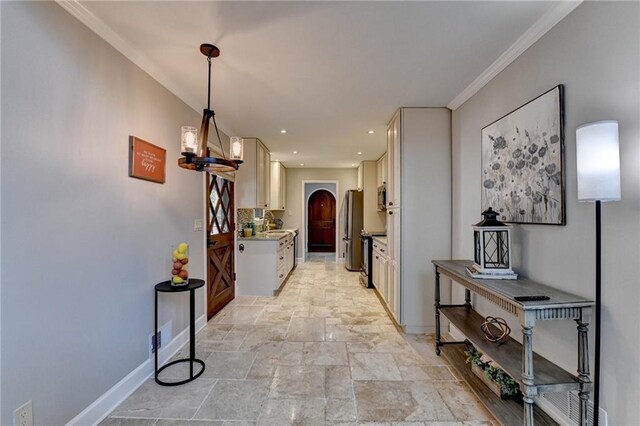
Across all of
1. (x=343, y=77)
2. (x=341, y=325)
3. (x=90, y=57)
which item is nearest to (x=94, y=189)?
(x=90, y=57)

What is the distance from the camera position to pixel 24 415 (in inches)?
53.0

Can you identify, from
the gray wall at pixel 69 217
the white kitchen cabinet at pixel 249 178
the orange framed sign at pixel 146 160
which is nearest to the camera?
the gray wall at pixel 69 217

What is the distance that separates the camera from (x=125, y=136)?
2031 millimetres

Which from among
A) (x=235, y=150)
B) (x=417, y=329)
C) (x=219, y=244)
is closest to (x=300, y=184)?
(x=219, y=244)

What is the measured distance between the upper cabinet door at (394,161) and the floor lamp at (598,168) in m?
1.91

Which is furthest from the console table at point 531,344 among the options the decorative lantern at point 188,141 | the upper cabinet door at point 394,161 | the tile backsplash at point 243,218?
the tile backsplash at point 243,218

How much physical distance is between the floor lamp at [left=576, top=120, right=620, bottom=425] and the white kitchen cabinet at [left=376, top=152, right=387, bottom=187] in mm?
3960

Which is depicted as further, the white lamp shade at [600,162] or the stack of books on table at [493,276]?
the stack of books on table at [493,276]

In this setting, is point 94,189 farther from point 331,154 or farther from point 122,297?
point 331,154

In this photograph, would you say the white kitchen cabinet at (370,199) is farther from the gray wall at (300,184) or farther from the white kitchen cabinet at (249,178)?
the white kitchen cabinet at (249,178)

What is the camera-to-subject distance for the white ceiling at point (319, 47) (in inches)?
64.2

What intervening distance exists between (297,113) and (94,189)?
86.2 inches

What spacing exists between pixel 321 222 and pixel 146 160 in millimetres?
6829

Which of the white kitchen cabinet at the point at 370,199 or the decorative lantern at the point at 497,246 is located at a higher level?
the white kitchen cabinet at the point at 370,199
